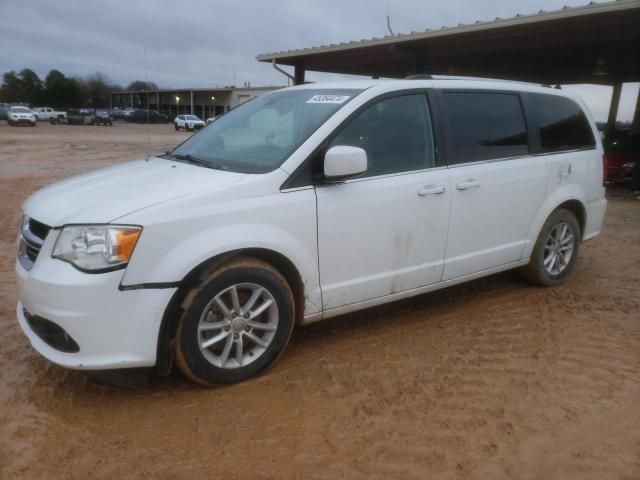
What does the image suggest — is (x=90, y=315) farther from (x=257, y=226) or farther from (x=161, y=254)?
(x=257, y=226)

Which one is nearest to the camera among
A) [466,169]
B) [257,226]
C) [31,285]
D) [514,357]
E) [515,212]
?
[31,285]


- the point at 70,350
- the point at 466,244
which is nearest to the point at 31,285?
the point at 70,350

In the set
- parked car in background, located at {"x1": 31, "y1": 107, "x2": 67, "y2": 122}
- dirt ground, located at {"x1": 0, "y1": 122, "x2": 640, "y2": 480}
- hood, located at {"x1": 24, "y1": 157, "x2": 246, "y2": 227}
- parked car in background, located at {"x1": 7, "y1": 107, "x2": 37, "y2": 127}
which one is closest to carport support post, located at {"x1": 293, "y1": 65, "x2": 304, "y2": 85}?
dirt ground, located at {"x1": 0, "y1": 122, "x2": 640, "y2": 480}

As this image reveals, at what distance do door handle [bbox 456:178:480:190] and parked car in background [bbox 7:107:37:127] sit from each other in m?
43.9

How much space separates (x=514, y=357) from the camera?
334 centimetres

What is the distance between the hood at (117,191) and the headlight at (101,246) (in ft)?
0.20

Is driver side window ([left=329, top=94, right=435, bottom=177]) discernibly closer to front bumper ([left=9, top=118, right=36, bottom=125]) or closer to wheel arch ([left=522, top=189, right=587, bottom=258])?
wheel arch ([left=522, top=189, right=587, bottom=258])

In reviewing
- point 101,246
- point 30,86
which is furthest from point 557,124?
point 30,86

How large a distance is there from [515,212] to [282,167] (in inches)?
84.1

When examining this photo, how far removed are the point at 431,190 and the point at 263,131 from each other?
125 centimetres

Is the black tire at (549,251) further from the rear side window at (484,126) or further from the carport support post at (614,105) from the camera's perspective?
the carport support post at (614,105)

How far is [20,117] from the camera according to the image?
39219 millimetres

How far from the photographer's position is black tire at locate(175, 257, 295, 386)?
269cm

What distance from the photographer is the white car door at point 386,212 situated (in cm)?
311
